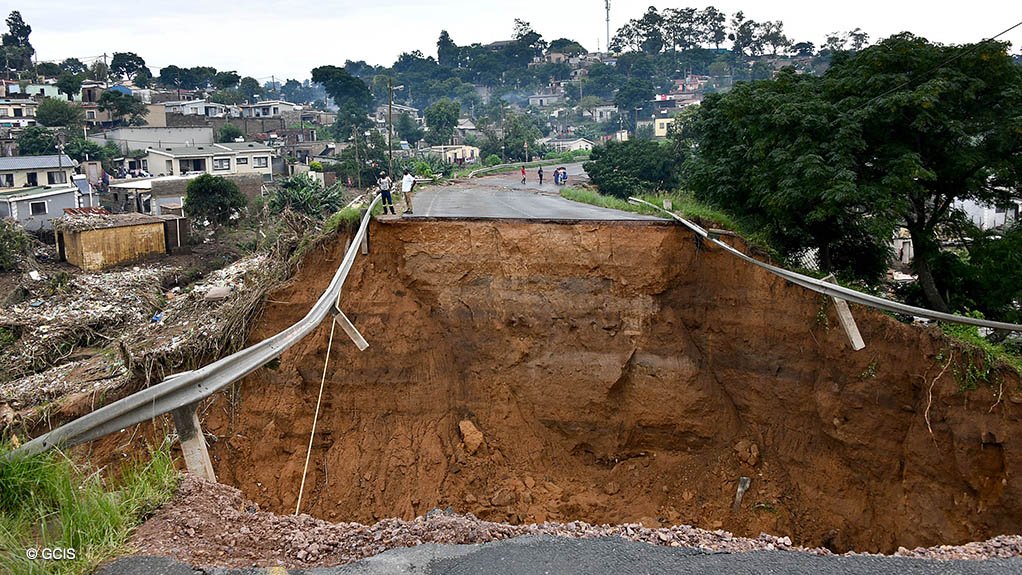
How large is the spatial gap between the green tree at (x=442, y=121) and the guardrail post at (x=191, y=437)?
233 feet

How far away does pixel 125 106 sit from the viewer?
213 feet

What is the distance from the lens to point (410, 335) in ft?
42.9

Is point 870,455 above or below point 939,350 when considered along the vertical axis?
below

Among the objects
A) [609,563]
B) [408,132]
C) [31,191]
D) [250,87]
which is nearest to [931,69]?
[609,563]

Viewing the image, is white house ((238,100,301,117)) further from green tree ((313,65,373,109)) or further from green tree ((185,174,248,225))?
green tree ((185,174,248,225))

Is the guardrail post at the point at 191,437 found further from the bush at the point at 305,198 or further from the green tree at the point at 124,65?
the green tree at the point at 124,65

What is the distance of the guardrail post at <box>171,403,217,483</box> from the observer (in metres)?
5.81

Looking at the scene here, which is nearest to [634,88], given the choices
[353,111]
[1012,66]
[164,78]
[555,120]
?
[555,120]

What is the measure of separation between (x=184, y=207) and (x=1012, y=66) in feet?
112

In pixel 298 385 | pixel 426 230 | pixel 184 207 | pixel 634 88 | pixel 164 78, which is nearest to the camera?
pixel 298 385

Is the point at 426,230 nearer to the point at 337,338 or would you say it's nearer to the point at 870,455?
the point at 337,338

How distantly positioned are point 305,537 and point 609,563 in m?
2.19

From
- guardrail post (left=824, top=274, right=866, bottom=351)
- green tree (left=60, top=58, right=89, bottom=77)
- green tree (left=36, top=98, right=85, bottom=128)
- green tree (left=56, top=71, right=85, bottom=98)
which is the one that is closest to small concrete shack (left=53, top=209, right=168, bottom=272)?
guardrail post (left=824, top=274, right=866, bottom=351)

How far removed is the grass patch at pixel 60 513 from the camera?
4.86 metres
